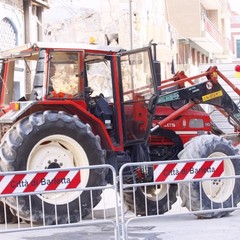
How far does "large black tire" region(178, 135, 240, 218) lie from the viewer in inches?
Answer: 412

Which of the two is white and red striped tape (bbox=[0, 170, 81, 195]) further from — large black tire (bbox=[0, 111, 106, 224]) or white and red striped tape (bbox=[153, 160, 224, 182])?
large black tire (bbox=[0, 111, 106, 224])

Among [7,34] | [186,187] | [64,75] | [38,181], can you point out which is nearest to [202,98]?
[186,187]

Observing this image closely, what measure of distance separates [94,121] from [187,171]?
2.00 m

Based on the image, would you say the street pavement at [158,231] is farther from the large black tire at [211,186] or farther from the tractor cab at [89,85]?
the tractor cab at [89,85]

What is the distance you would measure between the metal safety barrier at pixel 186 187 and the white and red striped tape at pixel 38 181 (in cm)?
59

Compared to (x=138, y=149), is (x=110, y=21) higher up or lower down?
higher up

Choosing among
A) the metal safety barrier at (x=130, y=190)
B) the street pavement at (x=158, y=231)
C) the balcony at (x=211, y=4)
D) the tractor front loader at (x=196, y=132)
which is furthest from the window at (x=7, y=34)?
the balcony at (x=211, y=4)

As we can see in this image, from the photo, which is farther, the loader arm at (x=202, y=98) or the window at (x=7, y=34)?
the window at (x=7, y=34)

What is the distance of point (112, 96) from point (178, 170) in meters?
2.38

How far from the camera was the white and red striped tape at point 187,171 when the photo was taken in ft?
29.0

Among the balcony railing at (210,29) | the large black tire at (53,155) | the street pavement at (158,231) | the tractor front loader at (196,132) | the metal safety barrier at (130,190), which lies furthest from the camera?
the balcony railing at (210,29)

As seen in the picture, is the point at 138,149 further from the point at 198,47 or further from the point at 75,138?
the point at 198,47

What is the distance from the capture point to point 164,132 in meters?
12.0

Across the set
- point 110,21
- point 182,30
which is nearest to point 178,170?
point 110,21
